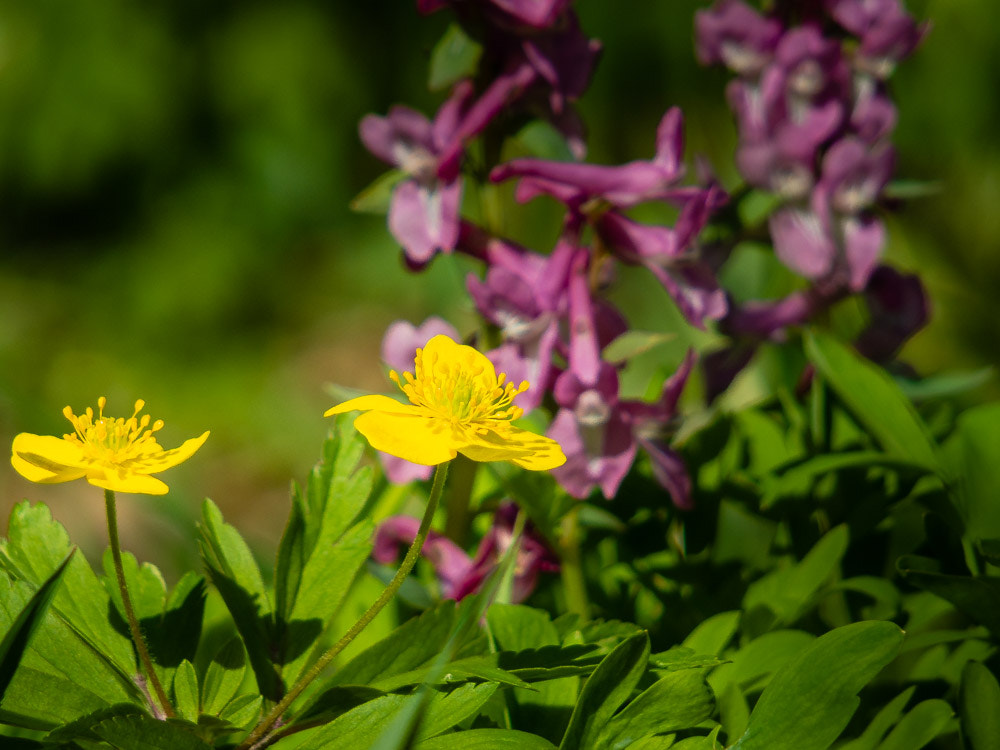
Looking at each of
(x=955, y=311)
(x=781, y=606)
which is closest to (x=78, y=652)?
(x=781, y=606)

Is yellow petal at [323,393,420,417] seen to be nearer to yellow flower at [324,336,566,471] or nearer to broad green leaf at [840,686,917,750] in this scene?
yellow flower at [324,336,566,471]

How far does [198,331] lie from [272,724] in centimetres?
225

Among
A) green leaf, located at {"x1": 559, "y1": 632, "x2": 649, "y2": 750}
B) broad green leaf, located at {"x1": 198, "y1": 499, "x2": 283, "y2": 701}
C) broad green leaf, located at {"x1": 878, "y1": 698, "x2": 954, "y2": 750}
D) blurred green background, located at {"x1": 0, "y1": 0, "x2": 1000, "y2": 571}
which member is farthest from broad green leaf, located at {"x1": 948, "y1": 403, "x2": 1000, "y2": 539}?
blurred green background, located at {"x1": 0, "y1": 0, "x2": 1000, "y2": 571}

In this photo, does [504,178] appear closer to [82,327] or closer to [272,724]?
[272,724]

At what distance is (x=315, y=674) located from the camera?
37 centimetres

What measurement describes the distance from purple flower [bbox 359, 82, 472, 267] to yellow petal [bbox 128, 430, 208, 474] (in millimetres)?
272

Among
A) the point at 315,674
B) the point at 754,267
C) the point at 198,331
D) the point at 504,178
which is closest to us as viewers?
the point at 315,674

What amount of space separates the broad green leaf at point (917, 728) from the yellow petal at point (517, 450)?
0.18 m

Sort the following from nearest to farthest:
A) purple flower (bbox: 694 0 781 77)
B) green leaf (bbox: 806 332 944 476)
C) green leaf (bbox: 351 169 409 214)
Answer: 1. green leaf (bbox: 806 332 944 476)
2. green leaf (bbox: 351 169 409 214)
3. purple flower (bbox: 694 0 781 77)

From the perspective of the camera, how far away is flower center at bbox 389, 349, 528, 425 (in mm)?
392

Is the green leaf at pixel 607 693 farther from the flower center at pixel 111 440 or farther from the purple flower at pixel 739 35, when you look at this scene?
the purple flower at pixel 739 35

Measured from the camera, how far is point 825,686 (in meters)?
0.37

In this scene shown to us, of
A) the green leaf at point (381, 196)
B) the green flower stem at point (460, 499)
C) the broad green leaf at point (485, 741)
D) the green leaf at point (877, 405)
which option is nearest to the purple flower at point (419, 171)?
the green leaf at point (381, 196)

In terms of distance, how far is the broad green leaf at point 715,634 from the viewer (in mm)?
460
